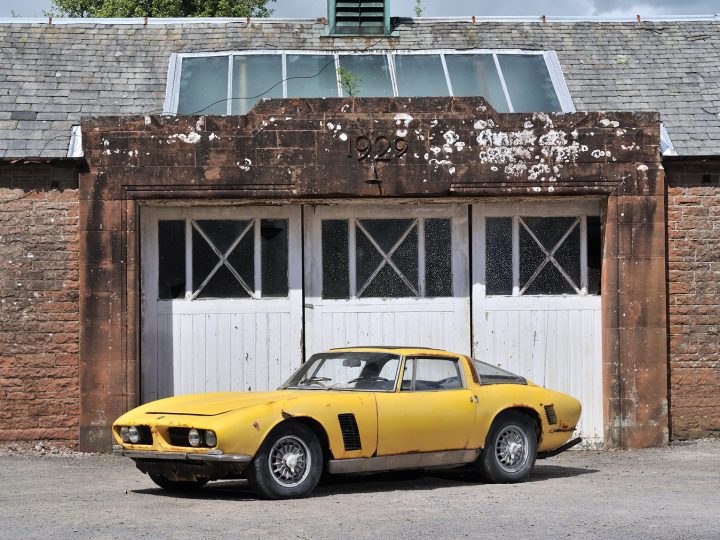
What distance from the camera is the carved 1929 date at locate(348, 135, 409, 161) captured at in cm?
1437

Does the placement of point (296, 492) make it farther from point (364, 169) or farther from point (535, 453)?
point (364, 169)

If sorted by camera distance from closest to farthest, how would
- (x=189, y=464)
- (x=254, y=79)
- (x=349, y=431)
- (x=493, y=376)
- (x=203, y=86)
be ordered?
(x=189, y=464), (x=349, y=431), (x=493, y=376), (x=203, y=86), (x=254, y=79)

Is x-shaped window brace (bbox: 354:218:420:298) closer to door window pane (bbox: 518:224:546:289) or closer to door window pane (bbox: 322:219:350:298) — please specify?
door window pane (bbox: 322:219:350:298)

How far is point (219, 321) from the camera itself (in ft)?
47.8

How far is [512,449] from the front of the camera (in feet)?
36.6

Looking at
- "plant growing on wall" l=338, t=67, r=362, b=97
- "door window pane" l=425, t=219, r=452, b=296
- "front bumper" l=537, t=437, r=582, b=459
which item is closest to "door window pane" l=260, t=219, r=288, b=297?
"door window pane" l=425, t=219, r=452, b=296

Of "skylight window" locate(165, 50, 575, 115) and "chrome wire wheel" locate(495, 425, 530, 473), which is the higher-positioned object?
"skylight window" locate(165, 50, 575, 115)

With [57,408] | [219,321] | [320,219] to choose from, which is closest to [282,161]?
[320,219]

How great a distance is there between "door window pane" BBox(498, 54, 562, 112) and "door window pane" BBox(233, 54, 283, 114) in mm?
3068

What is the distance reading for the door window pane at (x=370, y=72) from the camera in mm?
15961

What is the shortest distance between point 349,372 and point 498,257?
4.52m

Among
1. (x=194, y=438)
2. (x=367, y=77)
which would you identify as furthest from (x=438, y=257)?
(x=194, y=438)

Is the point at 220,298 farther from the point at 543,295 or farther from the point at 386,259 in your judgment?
the point at 543,295

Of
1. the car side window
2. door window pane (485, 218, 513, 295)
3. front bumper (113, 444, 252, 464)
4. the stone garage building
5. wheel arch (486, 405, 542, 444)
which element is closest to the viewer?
front bumper (113, 444, 252, 464)
